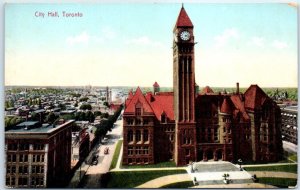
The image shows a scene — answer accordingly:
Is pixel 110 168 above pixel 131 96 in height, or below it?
below

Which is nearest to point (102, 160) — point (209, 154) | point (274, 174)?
point (209, 154)

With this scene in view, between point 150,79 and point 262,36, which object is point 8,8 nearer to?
point 150,79

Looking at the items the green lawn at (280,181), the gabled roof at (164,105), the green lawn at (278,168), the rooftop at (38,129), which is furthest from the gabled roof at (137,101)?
the green lawn at (280,181)

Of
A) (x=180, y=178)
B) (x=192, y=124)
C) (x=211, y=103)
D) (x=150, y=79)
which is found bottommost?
(x=180, y=178)

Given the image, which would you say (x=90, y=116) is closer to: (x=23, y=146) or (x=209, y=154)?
(x=23, y=146)

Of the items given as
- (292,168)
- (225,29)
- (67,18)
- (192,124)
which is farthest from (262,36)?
(67,18)

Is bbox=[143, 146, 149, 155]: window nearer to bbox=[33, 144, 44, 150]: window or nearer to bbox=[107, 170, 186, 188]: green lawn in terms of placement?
bbox=[107, 170, 186, 188]: green lawn

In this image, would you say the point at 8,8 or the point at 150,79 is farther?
the point at 150,79

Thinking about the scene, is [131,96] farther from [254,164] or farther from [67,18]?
→ [254,164]
